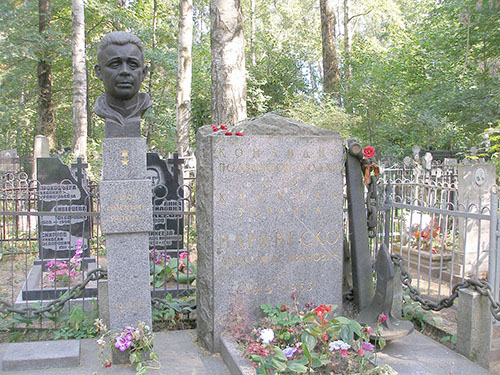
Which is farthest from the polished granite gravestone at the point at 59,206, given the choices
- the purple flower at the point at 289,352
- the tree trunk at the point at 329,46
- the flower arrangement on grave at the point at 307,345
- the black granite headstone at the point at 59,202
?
the tree trunk at the point at 329,46

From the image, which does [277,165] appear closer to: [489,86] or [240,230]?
[240,230]

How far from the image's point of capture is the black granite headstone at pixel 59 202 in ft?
25.1

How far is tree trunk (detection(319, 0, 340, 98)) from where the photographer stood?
17.1 meters

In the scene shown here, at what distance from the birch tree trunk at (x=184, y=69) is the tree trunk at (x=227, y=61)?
5499 mm

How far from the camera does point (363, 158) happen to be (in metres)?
4.60

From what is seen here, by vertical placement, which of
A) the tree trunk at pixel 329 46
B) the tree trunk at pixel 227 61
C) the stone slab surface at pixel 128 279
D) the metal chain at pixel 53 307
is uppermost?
the tree trunk at pixel 329 46

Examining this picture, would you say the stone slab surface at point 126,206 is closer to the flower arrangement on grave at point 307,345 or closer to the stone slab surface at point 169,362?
the stone slab surface at point 169,362

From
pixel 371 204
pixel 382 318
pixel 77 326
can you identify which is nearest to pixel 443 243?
pixel 371 204

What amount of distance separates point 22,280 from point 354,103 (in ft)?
44.7

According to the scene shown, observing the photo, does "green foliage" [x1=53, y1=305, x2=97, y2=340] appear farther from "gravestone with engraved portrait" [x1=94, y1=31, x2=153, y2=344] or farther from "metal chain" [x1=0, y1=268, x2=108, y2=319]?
"gravestone with engraved portrait" [x1=94, y1=31, x2=153, y2=344]

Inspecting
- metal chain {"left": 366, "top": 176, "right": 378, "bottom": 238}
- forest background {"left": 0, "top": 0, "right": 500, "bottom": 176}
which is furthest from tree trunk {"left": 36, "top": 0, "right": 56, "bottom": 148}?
metal chain {"left": 366, "top": 176, "right": 378, "bottom": 238}

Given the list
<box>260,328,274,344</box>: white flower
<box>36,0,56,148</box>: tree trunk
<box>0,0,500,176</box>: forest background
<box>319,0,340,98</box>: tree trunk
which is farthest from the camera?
<box>36,0,56,148</box>: tree trunk

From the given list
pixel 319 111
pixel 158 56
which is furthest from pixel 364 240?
pixel 158 56

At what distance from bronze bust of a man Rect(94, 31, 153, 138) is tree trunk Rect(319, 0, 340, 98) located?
13.8 meters
